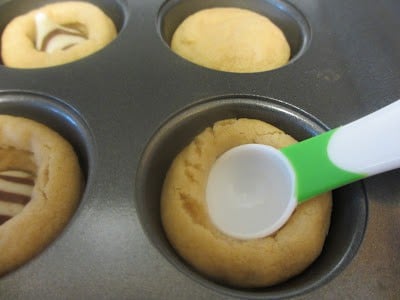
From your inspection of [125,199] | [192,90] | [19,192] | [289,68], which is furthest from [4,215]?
[289,68]

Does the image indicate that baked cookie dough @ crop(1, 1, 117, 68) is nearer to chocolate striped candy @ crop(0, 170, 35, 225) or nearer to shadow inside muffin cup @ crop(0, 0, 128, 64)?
shadow inside muffin cup @ crop(0, 0, 128, 64)

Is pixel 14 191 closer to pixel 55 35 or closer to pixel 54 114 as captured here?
pixel 54 114

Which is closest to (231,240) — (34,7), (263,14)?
(263,14)

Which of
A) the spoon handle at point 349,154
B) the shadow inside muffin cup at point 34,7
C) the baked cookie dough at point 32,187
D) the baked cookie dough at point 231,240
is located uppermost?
the shadow inside muffin cup at point 34,7

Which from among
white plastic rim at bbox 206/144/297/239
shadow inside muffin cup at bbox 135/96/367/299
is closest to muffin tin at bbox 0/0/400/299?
shadow inside muffin cup at bbox 135/96/367/299

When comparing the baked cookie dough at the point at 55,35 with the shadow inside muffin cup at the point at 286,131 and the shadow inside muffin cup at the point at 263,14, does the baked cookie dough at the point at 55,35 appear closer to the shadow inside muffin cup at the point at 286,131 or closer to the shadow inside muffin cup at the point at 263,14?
the shadow inside muffin cup at the point at 263,14

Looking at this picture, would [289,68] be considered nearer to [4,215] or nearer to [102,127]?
[102,127]

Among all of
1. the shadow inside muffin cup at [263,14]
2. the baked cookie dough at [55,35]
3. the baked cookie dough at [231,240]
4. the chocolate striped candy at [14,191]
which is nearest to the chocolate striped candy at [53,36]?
the baked cookie dough at [55,35]
